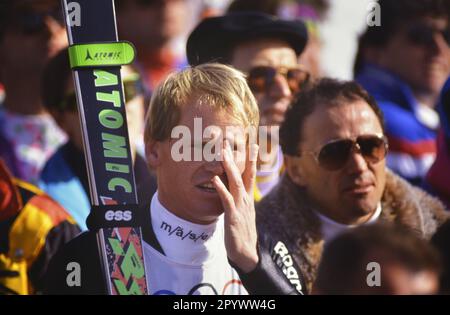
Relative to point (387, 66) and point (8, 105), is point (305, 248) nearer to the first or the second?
point (387, 66)

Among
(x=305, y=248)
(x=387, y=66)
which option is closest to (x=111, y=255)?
(x=305, y=248)

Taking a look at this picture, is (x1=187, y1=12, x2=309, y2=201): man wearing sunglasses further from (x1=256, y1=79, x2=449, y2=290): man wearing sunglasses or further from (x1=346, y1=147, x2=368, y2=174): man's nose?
(x1=346, y1=147, x2=368, y2=174): man's nose

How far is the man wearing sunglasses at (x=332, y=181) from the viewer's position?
3955mm

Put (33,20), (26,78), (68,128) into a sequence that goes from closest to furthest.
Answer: (68,128)
(33,20)
(26,78)

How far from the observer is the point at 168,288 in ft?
11.7

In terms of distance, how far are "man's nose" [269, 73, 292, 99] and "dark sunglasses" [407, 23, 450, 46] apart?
1003 millimetres

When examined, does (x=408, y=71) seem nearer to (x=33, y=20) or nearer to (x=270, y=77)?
(x=270, y=77)

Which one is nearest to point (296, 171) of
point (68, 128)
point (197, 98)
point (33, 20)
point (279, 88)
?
point (279, 88)

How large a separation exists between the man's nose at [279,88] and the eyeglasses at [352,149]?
672 millimetres

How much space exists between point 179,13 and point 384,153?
8.75 feet

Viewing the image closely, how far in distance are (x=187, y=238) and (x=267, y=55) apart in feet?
4.46

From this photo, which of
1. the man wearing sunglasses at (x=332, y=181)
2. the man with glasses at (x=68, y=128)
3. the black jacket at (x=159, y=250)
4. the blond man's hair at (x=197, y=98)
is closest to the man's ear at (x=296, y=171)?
the man wearing sunglasses at (x=332, y=181)

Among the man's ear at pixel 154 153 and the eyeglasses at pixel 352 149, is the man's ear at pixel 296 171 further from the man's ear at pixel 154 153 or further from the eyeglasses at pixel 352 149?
the man's ear at pixel 154 153

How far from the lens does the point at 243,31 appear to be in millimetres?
4656
